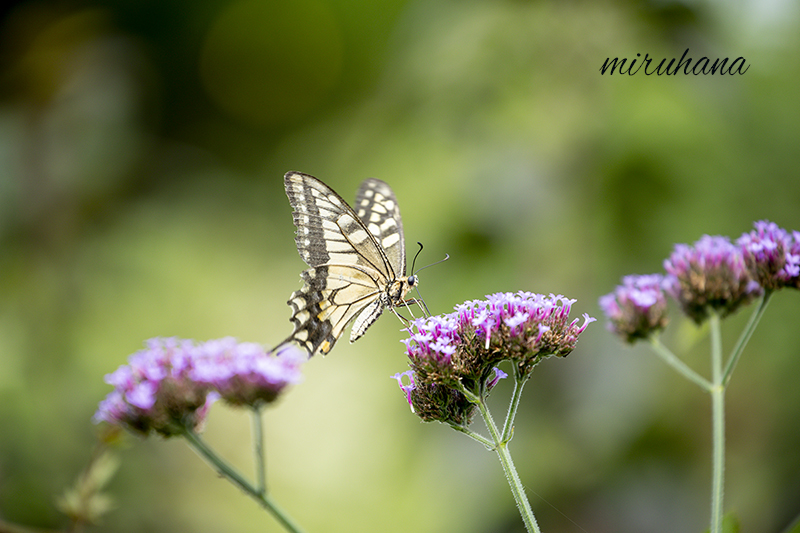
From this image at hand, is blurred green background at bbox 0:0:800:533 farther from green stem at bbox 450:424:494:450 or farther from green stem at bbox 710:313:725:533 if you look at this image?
green stem at bbox 450:424:494:450

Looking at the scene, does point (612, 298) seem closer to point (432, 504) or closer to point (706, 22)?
point (432, 504)

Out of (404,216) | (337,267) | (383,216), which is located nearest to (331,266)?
(337,267)

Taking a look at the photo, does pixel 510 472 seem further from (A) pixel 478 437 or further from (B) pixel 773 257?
(B) pixel 773 257

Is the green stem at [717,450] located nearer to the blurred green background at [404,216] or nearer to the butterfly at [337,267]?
the butterfly at [337,267]

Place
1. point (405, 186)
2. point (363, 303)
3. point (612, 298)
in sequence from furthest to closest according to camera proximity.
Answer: point (405, 186), point (363, 303), point (612, 298)

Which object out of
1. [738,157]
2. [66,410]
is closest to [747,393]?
[738,157]

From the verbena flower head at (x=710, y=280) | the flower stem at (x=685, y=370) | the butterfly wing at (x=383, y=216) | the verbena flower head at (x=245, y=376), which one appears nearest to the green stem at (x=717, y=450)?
the flower stem at (x=685, y=370)
